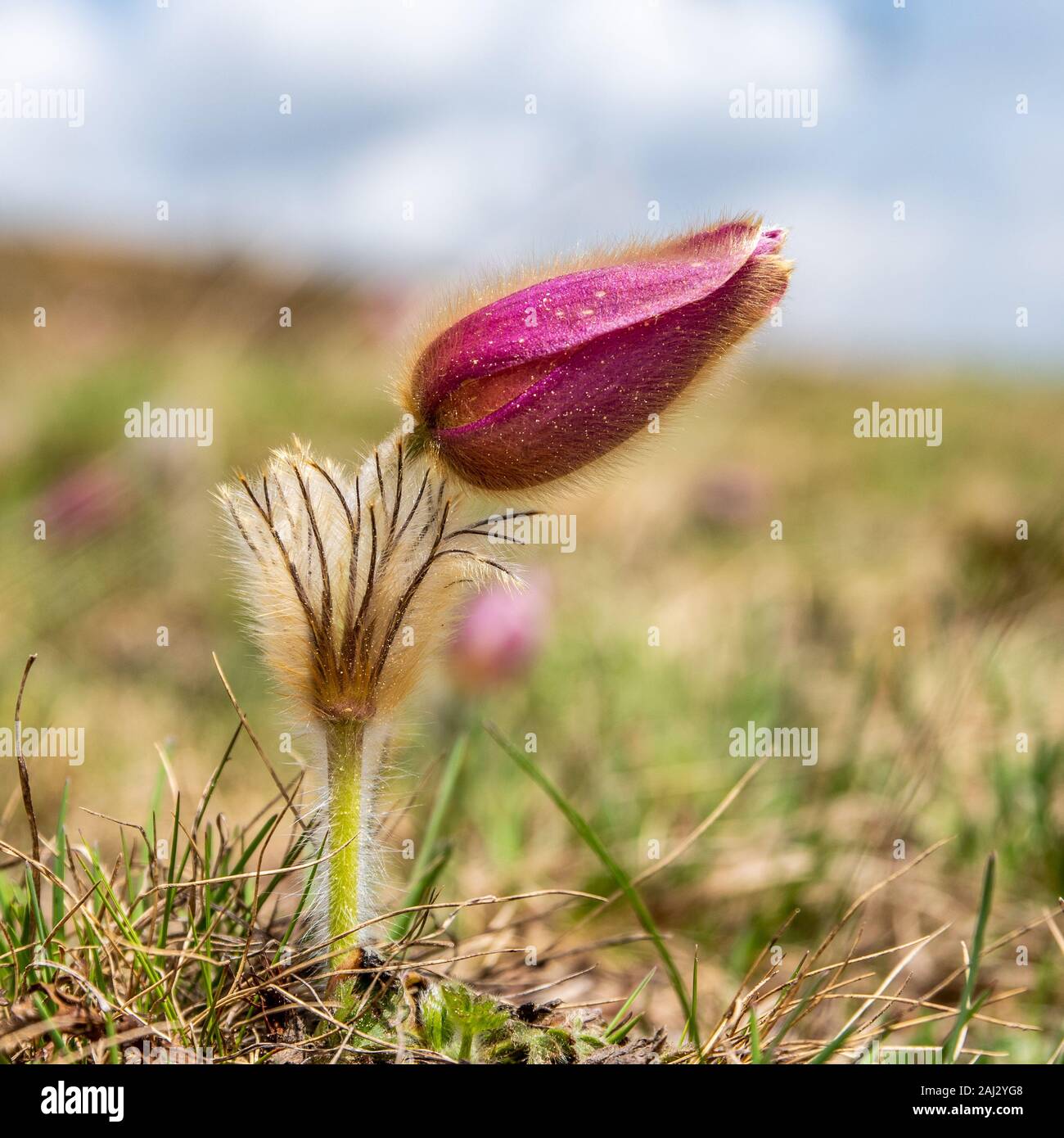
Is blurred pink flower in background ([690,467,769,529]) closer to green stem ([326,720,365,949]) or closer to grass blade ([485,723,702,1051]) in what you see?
grass blade ([485,723,702,1051])

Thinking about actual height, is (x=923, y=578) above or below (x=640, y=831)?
above

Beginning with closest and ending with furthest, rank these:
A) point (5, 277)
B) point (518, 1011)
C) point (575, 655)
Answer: point (518, 1011) < point (575, 655) < point (5, 277)

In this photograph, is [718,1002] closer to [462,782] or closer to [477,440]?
A: [462,782]

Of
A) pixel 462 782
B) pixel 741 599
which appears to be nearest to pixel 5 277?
pixel 741 599

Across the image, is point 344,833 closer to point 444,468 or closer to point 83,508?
point 444,468

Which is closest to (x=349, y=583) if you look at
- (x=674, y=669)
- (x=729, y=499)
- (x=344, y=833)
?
(x=344, y=833)

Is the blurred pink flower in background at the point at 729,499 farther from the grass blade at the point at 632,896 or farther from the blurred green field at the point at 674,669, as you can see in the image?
the grass blade at the point at 632,896
